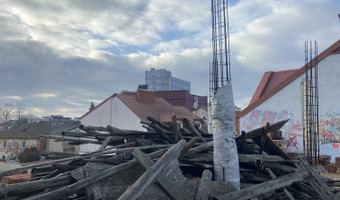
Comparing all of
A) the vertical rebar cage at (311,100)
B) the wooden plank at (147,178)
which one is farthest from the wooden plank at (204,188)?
the vertical rebar cage at (311,100)

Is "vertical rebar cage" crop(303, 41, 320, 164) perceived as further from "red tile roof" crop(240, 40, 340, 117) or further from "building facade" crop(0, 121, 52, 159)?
"building facade" crop(0, 121, 52, 159)

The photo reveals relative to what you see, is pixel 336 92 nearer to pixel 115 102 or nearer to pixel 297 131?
pixel 297 131

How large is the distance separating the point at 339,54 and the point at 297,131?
15.6 feet

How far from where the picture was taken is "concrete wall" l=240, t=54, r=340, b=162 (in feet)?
51.5

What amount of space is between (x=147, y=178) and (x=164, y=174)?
1.38 ft

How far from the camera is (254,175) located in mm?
5664

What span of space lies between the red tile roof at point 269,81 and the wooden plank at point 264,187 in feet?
51.7

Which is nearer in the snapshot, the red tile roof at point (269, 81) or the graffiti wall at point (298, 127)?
the graffiti wall at point (298, 127)

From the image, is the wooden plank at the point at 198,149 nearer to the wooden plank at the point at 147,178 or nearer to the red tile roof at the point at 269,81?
the wooden plank at the point at 147,178

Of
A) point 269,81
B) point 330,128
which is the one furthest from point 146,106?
point 330,128

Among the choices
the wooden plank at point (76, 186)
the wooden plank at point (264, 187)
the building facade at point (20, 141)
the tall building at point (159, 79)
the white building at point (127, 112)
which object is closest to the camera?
the wooden plank at point (76, 186)

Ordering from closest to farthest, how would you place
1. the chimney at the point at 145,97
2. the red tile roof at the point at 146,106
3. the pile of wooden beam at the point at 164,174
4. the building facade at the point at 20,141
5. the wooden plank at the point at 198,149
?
the pile of wooden beam at the point at 164,174, the wooden plank at the point at 198,149, the red tile roof at the point at 146,106, the chimney at the point at 145,97, the building facade at the point at 20,141

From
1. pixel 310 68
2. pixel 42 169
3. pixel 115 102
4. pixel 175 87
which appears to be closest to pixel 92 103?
pixel 115 102

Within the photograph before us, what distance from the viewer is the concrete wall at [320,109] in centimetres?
1570
